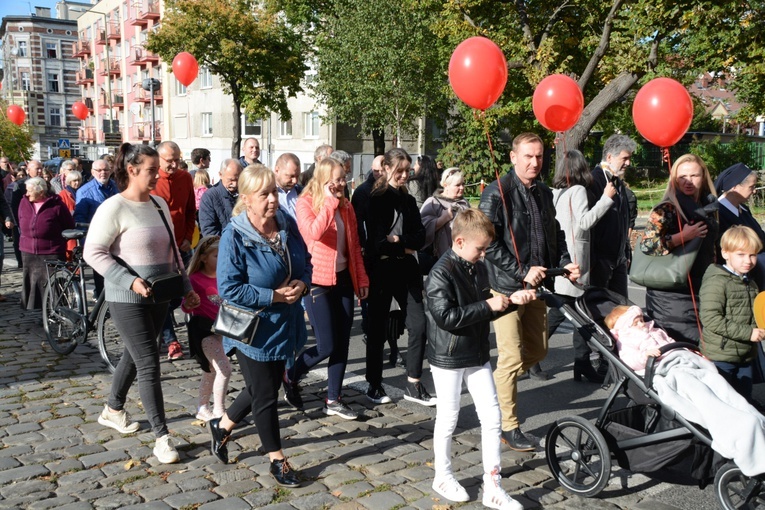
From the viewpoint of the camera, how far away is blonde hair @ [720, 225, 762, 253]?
4922 millimetres

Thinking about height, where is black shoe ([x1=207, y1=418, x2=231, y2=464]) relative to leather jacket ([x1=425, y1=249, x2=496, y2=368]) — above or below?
below

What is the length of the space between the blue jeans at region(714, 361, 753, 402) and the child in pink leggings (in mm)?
3424

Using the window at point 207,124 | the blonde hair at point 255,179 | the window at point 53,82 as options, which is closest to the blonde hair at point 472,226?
the blonde hair at point 255,179

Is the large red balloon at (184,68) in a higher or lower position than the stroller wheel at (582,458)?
higher

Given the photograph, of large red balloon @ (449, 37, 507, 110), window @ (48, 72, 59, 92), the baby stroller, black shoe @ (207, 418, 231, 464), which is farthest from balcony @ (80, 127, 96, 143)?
the baby stroller

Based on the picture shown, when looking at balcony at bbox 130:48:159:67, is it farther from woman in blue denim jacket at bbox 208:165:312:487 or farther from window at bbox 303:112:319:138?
woman in blue denim jacket at bbox 208:165:312:487

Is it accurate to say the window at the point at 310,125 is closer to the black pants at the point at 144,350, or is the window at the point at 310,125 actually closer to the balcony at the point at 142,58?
the balcony at the point at 142,58

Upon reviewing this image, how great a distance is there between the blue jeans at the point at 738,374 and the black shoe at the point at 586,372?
1705mm

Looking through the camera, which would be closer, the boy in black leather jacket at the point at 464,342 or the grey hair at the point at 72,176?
the boy in black leather jacket at the point at 464,342

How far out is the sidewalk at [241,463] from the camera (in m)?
4.30

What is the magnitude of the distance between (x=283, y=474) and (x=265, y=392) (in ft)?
1.66

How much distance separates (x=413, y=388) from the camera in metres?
6.17

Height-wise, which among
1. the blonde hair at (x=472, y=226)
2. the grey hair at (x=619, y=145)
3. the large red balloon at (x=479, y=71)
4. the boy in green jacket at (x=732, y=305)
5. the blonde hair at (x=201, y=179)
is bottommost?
the boy in green jacket at (x=732, y=305)

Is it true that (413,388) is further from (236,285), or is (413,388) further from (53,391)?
(53,391)
